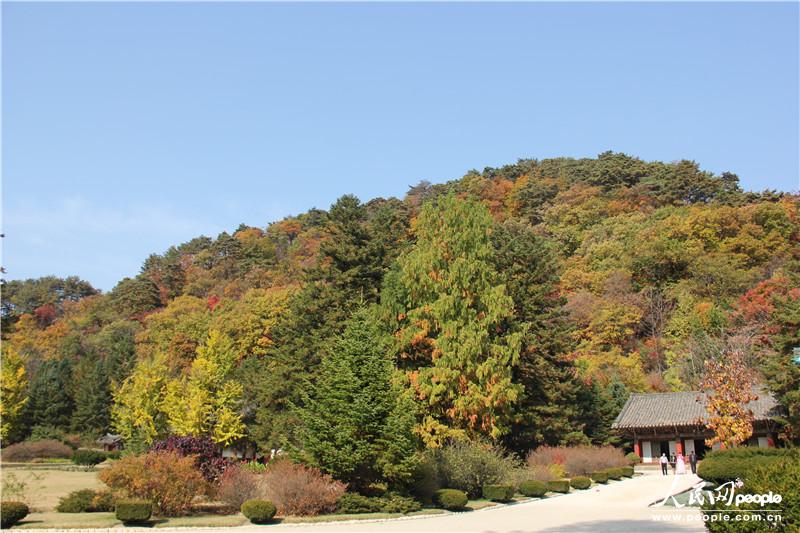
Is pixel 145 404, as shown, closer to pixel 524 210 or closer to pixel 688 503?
pixel 688 503

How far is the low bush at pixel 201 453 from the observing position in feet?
69.9

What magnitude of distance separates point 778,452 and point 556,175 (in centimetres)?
8108

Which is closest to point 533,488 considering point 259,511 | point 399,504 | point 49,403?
point 399,504

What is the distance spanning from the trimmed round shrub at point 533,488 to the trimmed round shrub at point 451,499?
193 inches

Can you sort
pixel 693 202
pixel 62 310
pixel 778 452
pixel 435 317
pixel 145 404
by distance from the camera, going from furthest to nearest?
pixel 62 310 → pixel 693 202 → pixel 145 404 → pixel 435 317 → pixel 778 452

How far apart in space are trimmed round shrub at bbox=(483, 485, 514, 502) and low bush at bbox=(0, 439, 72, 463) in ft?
142

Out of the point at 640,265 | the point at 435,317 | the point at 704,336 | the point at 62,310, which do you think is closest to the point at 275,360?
the point at 435,317

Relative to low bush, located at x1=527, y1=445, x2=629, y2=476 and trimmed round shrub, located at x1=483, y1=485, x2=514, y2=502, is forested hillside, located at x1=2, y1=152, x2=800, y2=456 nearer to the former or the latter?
low bush, located at x1=527, y1=445, x2=629, y2=476

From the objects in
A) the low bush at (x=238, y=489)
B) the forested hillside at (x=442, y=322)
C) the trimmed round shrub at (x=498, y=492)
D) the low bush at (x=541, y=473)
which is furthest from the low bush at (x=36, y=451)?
the trimmed round shrub at (x=498, y=492)

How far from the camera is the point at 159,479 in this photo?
62.3 ft

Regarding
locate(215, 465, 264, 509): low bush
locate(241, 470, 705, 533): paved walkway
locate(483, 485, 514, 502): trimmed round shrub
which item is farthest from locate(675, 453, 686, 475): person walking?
locate(215, 465, 264, 509): low bush

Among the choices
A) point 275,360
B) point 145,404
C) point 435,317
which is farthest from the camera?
point 145,404

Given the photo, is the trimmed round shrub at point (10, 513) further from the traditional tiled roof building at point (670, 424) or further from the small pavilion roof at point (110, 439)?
the small pavilion roof at point (110, 439)

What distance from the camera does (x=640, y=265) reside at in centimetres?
6066
